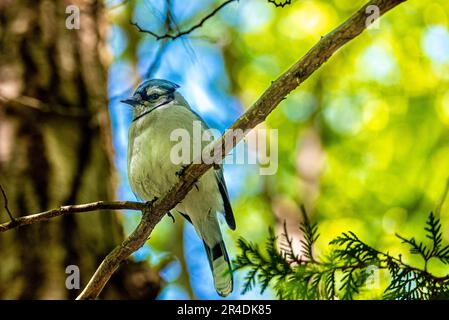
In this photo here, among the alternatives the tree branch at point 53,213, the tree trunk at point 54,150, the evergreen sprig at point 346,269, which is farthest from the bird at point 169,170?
the evergreen sprig at point 346,269

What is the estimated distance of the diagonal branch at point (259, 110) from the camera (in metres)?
2.55

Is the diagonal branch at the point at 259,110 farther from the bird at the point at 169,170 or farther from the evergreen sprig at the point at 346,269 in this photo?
the bird at the point at 169,170

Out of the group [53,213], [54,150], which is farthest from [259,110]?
[54,150]

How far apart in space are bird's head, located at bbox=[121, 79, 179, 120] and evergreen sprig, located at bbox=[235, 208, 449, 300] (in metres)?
2.45

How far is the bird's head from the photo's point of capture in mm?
5230

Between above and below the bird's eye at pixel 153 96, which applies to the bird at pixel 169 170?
below

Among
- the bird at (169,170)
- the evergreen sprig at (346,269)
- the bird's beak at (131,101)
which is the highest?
the bird's beak at (131,101)

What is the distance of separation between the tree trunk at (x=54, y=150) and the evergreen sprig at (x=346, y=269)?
5.28 ft

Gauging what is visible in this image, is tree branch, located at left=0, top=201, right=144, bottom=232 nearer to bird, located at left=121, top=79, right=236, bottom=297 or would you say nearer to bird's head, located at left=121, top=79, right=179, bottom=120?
bird, located at left=121, top=79, right=236, bottom=297

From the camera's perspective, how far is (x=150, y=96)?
5.30 meters

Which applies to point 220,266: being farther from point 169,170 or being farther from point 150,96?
point 150,96
